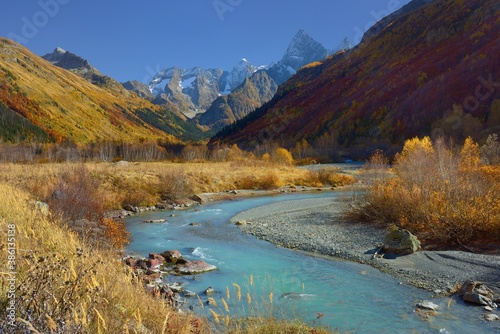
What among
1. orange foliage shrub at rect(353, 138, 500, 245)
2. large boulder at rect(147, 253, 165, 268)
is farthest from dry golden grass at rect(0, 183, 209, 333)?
orange foliage shrub at rect(353, 138, 500, 245)

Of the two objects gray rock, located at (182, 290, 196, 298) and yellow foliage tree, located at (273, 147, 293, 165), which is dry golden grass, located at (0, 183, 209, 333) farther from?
yellow foliage tree, located at (273, 147, 293, 165)

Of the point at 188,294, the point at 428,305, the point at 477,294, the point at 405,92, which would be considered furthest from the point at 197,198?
the point at 405,92

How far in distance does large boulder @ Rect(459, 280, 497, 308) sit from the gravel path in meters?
0.51

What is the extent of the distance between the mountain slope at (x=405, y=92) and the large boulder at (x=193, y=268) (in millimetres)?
60555

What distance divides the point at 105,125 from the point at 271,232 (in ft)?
639

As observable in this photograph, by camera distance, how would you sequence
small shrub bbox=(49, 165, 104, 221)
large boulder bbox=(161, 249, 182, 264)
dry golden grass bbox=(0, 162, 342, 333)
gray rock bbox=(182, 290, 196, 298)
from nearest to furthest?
dry golden grass bbox=(0, 162, 342, 333), gray rock bbox=(182, 290, 196, 298), large boulder bbox=(161, 249, 182, 264), small shrub bbox=(49, 165, 104, 221)

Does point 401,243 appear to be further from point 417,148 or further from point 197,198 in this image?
point 197,198

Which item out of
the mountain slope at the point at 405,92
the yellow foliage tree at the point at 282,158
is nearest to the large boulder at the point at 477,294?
the yellow foliage tree at the point at 282,158

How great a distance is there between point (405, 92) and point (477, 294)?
10840cm

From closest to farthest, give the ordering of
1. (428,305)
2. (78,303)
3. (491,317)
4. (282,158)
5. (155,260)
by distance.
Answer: (78,303) < (491,317) < (428,305) < (155,260) < (282,158)

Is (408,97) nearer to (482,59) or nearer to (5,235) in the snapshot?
(482,59)

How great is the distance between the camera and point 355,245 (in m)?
15.6

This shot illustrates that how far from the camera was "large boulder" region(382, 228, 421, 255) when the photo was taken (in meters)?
13.8

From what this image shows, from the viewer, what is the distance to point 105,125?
640ft
